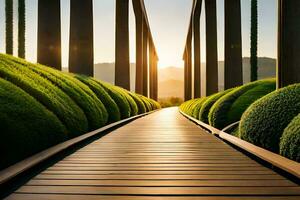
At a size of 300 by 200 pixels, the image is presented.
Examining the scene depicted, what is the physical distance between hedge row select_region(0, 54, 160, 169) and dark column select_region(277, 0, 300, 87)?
15.4 ft

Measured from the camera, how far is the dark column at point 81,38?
1561 cm

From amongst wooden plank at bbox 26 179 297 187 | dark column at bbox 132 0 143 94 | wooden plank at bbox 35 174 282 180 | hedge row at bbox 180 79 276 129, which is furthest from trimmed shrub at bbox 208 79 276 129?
dark column at bbox 132 0 143 94

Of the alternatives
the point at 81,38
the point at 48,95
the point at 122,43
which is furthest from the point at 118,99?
the point at 122,43

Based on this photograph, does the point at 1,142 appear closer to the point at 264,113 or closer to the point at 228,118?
the point at 264,113

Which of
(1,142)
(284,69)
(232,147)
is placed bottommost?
(232,147)

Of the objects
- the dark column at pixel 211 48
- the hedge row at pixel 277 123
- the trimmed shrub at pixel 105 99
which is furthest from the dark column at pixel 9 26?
the hedge row at pixel 277 123

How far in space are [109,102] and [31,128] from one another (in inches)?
278

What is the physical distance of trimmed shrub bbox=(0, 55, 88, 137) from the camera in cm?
645

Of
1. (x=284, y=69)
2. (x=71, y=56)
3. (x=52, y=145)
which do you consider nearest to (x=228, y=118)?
(x=284, y=69)

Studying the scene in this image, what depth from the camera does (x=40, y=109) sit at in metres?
5.84

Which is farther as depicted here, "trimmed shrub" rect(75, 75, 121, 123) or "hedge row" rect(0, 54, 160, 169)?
"trimmed shrub" rect(75, 75, 121, 123)

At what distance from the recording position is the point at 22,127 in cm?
486

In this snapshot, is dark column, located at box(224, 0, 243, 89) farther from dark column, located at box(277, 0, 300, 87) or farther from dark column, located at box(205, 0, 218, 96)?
dark column, located at box(277, 0, 300, 87)

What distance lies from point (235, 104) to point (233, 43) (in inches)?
319
